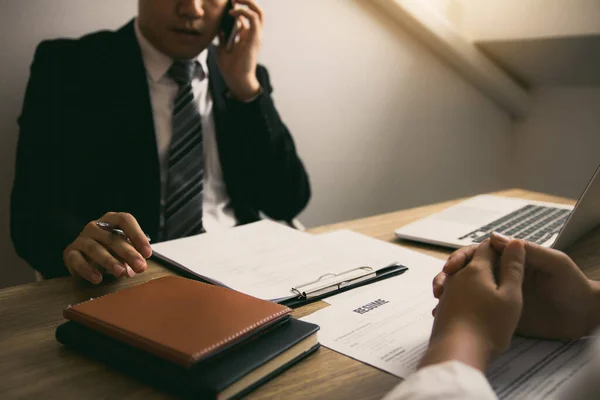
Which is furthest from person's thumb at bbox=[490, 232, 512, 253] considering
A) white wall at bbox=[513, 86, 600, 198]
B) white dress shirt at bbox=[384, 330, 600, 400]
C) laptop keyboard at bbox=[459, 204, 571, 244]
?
white wall at bbox=[513, 86, 600, 198]

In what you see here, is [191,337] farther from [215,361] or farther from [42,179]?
[42,179]

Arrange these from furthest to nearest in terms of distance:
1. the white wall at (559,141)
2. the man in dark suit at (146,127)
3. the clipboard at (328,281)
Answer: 1. the white wall at (559,141)
2. the man in dark suit at (146,127)
3. the clipboard at (328,281)

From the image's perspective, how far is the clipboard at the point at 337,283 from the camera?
0.73 m

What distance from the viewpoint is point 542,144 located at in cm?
225

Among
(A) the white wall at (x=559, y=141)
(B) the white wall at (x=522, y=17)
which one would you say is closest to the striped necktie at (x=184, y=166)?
(B) the white wall at (x=522, y=17)

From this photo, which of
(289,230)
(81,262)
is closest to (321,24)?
(289,230)

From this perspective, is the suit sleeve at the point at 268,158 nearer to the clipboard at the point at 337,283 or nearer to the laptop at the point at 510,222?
the laptop at the point at 510,222

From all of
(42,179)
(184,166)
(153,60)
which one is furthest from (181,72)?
(42,179)

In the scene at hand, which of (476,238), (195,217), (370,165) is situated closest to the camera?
(476,238)

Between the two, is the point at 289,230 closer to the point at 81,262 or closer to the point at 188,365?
the point at 81,262

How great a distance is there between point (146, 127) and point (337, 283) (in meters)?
0.72

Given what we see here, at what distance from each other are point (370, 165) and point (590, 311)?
1.48 m

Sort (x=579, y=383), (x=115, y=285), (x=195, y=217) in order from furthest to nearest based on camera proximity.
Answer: (x=195, y=217), (x=115, y=285), (x=579, y=383)

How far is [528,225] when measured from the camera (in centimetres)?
107
